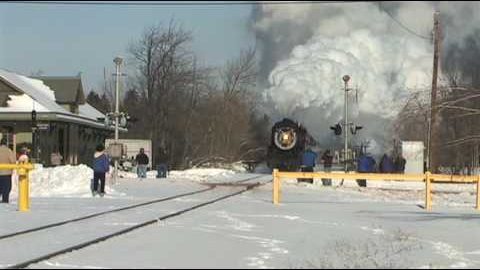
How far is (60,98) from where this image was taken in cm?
5369

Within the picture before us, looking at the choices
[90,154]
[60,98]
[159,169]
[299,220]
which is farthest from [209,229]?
[90,154]

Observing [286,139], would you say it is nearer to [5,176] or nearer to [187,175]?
[187,175]

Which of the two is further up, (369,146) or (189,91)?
(189,91)

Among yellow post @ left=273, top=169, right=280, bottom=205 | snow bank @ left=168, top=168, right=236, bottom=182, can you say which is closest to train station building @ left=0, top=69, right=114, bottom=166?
snow bank @ left=168, top=168, right=236, bottom=182

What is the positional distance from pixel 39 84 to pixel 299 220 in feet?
134

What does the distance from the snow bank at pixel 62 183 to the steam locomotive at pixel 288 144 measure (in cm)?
2384

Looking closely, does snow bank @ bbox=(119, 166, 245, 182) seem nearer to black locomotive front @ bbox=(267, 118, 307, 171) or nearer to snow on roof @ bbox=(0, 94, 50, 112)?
black locomotive front @ bbox=(267, 118, 307, 171)

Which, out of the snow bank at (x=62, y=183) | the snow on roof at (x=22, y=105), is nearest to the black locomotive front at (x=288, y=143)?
the snow on roof at (x=22, y=105)

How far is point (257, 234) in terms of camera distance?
13820 mm

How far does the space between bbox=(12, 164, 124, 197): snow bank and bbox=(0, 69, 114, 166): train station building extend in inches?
644

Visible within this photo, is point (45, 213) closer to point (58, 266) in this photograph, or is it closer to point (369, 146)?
point (58, 266)

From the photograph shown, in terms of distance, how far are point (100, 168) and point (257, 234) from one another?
1035cm

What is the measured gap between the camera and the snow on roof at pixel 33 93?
47031 millimetres

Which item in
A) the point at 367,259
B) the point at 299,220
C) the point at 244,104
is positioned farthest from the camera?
the point at 244,104
